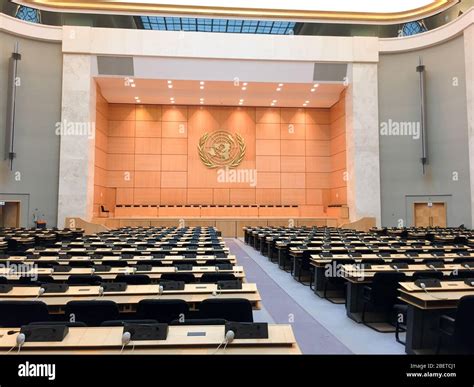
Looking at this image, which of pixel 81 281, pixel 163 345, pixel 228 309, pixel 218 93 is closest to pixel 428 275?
pixel 228 309

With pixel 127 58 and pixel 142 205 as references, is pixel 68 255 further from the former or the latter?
pixel 142 205

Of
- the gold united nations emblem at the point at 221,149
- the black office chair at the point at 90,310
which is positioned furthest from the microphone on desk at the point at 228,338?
the gold united nations emblem at the point at 221,149

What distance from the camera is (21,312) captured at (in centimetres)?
315

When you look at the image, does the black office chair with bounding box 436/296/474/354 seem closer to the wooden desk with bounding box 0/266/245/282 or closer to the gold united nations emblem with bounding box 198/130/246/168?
the wooden desk with bounding box 0/266/245/282

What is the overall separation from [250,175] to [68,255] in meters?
17.4

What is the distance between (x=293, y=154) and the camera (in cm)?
2403

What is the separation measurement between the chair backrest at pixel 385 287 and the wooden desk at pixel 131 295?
1803mm

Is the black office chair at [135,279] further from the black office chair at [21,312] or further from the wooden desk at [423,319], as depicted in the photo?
the wooden desk at [423,319]

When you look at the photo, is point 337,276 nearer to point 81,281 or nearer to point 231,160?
point 81,281

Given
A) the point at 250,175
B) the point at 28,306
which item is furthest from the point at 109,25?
the point at 28,306

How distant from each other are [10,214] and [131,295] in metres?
17.1

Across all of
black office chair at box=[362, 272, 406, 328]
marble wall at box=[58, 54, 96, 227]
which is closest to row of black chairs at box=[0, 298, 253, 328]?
black office chair at box=[362, 272, 406, 328]

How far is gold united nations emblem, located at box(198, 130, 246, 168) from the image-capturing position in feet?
77.4
